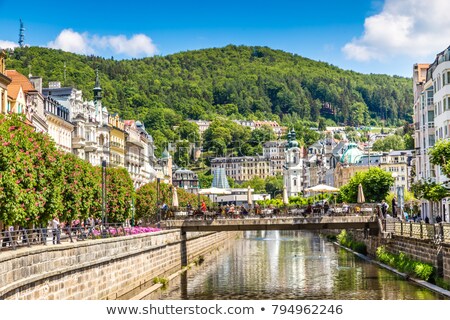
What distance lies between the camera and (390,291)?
40.5m

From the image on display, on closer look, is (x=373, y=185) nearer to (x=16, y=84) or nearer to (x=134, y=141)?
(x=134, y=141)

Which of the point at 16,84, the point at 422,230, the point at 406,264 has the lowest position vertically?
the point at 406,264

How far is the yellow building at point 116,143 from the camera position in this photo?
103 meters

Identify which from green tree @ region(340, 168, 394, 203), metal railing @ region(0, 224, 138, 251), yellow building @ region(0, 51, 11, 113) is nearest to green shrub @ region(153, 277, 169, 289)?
metal railing @ region(0, 224, 138, 251)

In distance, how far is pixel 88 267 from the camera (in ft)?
111

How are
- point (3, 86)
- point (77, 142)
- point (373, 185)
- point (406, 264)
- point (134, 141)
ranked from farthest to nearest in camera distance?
point (134, 141) → point (373, 185) → point (77, 142) → point (3, 86) → point (406, 264)

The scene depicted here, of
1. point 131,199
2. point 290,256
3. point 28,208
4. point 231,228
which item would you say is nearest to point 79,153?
point 131,199

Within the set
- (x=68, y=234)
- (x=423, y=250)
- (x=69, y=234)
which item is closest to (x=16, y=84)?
(x=68, y=234)

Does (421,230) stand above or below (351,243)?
above

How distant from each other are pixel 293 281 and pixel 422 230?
8.60m

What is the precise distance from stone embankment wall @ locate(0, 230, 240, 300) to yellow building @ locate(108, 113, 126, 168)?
44827 mm

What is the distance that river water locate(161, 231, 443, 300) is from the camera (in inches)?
1607

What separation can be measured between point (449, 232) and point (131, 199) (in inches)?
1432

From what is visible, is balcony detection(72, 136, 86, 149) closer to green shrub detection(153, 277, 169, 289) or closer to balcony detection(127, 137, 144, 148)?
balcony detection(127, 137, 144, 148)
